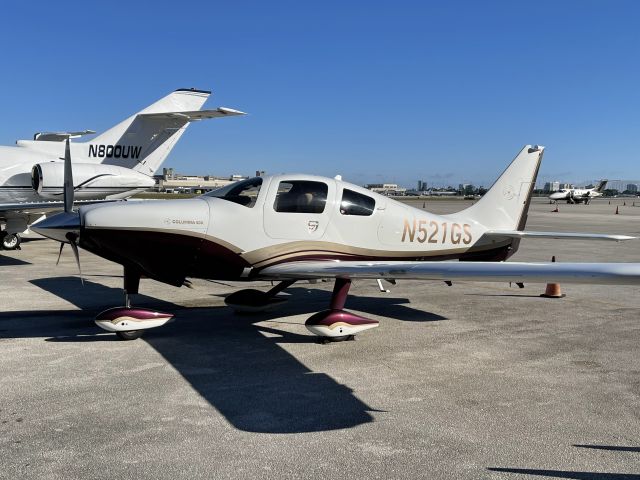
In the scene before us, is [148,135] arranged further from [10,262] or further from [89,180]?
[10,262]

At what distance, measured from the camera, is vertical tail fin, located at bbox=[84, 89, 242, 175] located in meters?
20.4

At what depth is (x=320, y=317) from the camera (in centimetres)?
677

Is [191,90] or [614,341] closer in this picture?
[614,341]

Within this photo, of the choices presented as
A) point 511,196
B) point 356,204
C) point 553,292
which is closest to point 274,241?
point 356,204

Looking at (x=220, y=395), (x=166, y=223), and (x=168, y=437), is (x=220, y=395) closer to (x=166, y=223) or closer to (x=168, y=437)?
(x=168, y=437)

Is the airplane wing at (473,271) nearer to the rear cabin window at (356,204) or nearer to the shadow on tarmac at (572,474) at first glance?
the rear cabin window at (356,204)

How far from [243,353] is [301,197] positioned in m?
2.30

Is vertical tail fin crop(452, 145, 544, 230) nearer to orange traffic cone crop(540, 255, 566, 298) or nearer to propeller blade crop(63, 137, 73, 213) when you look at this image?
orange traffic cone crop(540, 255, 566, 298)

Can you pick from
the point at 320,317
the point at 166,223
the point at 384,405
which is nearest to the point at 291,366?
the point at 320,317

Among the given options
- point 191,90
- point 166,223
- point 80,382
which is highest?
point 191,90

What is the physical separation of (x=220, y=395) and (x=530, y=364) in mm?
3335

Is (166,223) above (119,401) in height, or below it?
above

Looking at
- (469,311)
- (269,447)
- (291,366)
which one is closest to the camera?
(269,447)

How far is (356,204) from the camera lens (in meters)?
7.97
